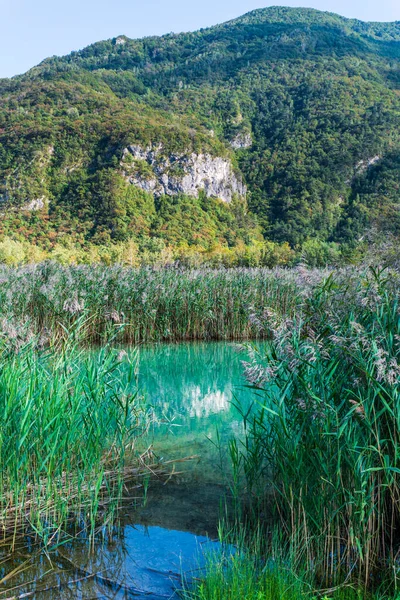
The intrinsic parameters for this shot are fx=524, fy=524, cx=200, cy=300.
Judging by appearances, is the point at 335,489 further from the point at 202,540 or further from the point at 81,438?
the point at 81,438

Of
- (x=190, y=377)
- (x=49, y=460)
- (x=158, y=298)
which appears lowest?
(x=190, y=377)

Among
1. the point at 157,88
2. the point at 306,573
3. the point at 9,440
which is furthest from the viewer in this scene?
the point at 157,88

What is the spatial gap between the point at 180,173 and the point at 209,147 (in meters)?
9.42

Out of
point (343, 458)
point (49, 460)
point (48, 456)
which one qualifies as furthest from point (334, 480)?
point (49, 460)

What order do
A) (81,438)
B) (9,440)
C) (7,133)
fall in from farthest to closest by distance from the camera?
(7,133), (81,438), (9,440)

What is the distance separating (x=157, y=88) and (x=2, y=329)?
10133cm

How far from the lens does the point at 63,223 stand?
2181 inches

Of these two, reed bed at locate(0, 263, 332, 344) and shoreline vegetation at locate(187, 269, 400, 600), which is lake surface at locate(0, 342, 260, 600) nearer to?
shoreline vegetation at locate(187, 269, 400, 600)

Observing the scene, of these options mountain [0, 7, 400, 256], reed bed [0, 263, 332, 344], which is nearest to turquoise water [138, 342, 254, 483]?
reed bed [0, 263, 332, 344]

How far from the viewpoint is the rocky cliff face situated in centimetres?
6894

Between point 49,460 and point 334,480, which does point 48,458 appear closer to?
point 49,460

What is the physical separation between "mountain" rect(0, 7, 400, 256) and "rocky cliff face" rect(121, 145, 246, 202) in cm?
20

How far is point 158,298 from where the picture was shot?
10.5 metres

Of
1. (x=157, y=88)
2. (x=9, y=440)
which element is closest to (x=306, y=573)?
(x=9, y=440)
